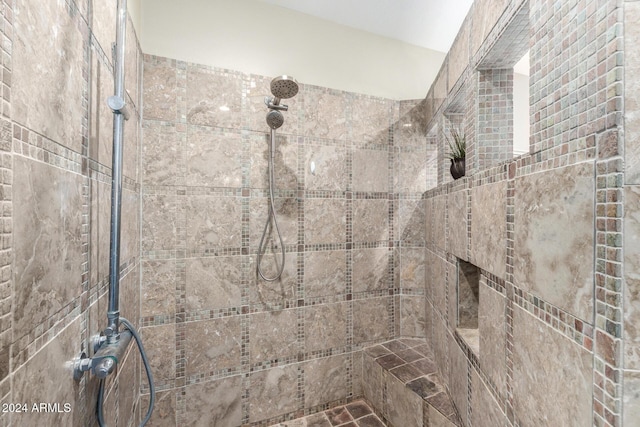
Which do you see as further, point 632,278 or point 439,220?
point 439,220

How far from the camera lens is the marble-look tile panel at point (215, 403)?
1.54 m

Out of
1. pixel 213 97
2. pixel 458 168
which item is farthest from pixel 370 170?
pixel 213 97

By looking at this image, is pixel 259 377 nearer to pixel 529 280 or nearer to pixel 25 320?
pixel 25 320

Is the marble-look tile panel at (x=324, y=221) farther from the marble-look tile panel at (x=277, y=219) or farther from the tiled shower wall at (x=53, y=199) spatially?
the tiled shower wall at (x=53, y=199)

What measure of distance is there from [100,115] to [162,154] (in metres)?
0.59

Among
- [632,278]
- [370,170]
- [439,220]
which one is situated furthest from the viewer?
[370,170]

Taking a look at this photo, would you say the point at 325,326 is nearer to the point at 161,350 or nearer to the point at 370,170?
the point at 161,350

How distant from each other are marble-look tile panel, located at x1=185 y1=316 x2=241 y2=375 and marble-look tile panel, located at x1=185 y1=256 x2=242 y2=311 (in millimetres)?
101

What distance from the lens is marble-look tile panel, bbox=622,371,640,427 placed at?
0.48m

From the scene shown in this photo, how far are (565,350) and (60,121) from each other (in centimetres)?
133

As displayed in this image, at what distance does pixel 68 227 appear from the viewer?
0.72 metres

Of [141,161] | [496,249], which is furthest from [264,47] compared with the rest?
[496,249]

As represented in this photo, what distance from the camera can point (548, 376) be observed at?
67cm

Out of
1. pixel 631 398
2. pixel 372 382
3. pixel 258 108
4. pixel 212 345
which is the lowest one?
pixel 372 382
